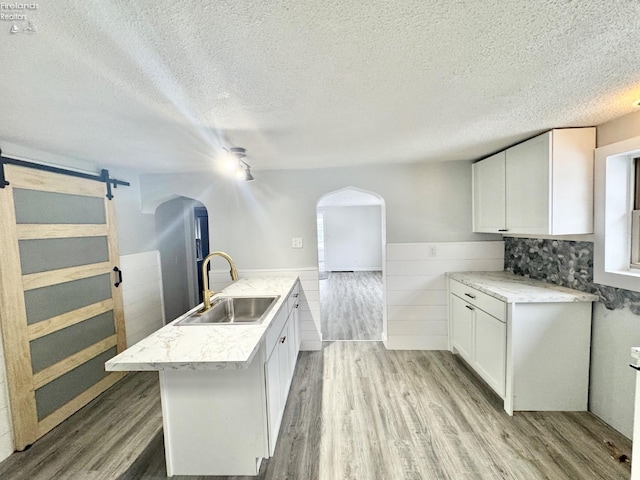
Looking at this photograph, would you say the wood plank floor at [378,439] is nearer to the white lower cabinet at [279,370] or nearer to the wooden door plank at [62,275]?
the white lower cabinet at [279,370]

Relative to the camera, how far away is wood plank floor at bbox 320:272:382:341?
3882mm

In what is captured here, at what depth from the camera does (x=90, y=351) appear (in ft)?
8.27

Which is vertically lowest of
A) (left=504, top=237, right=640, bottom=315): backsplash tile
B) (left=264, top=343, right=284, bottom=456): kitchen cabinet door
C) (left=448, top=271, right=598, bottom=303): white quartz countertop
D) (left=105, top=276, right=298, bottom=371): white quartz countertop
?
(left=264, top=343, right=284, bottom=456): kitchen cabinet door

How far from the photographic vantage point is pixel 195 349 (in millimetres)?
1438

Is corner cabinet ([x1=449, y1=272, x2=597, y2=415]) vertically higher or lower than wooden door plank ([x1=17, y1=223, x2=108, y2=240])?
lower

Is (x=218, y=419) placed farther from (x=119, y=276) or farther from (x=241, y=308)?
(x=119, y=276)

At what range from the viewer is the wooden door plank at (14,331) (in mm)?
1884

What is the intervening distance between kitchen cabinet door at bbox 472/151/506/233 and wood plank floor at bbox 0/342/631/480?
1524 mm

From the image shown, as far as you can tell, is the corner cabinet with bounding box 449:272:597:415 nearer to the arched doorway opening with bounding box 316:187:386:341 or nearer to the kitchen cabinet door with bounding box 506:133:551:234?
the kitchen cabinet door with bounding box 506:133:551:234

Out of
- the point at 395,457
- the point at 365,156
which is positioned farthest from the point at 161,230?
the point at 395,457

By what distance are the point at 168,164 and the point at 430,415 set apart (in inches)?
129

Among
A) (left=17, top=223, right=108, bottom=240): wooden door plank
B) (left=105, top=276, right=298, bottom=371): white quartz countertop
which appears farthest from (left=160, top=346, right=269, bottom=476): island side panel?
(left=17, top=223, right=108, bottom=240): wooden door plank

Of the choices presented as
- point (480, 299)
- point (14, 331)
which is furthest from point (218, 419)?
point (480, 299)

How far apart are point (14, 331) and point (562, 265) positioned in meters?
4.20
